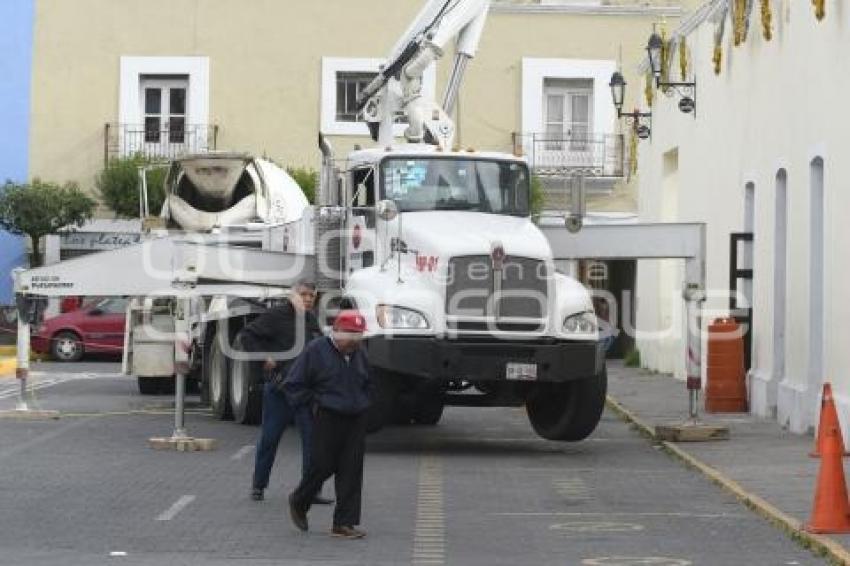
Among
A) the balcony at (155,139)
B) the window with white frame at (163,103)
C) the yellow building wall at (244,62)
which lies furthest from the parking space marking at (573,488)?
the window with white frame at (163,103)

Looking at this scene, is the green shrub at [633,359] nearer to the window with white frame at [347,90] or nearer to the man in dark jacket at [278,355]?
the window with white frame at [347,90]

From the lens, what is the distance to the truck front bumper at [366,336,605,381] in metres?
19.5

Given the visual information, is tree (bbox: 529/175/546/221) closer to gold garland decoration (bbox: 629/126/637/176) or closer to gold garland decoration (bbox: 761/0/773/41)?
gold garland decoration (bbox: 629/126/637/176)

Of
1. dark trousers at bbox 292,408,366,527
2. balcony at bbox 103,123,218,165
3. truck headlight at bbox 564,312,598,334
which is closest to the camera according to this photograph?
dark trousers at bbox 292,408,366,527

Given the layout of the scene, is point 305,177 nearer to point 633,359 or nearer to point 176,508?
point 633,359

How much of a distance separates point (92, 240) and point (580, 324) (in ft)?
86.6

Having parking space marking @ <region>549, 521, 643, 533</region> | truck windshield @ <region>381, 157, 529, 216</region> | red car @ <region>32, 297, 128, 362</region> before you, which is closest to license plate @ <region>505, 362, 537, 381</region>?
truck windshield @ <region>381, 157, 529, 216</region>

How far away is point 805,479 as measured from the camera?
1730 cm

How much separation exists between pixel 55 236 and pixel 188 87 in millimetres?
4617

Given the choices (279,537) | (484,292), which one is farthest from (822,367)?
(279,537)

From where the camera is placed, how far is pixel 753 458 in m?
19.4

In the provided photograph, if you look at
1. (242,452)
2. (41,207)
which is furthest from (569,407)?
(41,207)

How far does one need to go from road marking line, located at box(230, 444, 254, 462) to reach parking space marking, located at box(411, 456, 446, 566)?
190 centimetres

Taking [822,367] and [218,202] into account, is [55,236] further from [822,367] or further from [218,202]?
[822,367]
